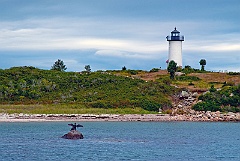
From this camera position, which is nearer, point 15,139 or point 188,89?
point 15,139

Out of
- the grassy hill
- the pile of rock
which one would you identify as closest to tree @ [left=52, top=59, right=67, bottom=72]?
the grassy hill

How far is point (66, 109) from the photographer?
66750 mm

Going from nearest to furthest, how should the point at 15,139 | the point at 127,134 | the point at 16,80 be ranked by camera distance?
the point at 15,139, the point at 127,134, the point at 16,80

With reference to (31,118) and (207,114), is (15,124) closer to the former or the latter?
(31,118)

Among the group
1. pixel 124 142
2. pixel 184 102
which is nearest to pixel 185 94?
pixel 184 102

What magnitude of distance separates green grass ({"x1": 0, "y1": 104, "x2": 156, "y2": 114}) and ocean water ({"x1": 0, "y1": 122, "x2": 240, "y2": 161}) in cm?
424

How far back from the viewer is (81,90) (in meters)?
79.8

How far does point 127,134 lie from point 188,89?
103 feet

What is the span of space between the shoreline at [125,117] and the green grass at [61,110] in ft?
4.78

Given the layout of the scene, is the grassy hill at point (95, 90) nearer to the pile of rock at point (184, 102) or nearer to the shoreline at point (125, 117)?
the pile of rock at point (184, 102)

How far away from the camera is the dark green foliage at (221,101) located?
70.4 metres

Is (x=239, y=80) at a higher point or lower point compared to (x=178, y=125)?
higher

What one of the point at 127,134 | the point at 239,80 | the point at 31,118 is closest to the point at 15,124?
the point at 31,118

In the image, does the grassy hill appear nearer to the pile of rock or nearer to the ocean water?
the pile of rock
